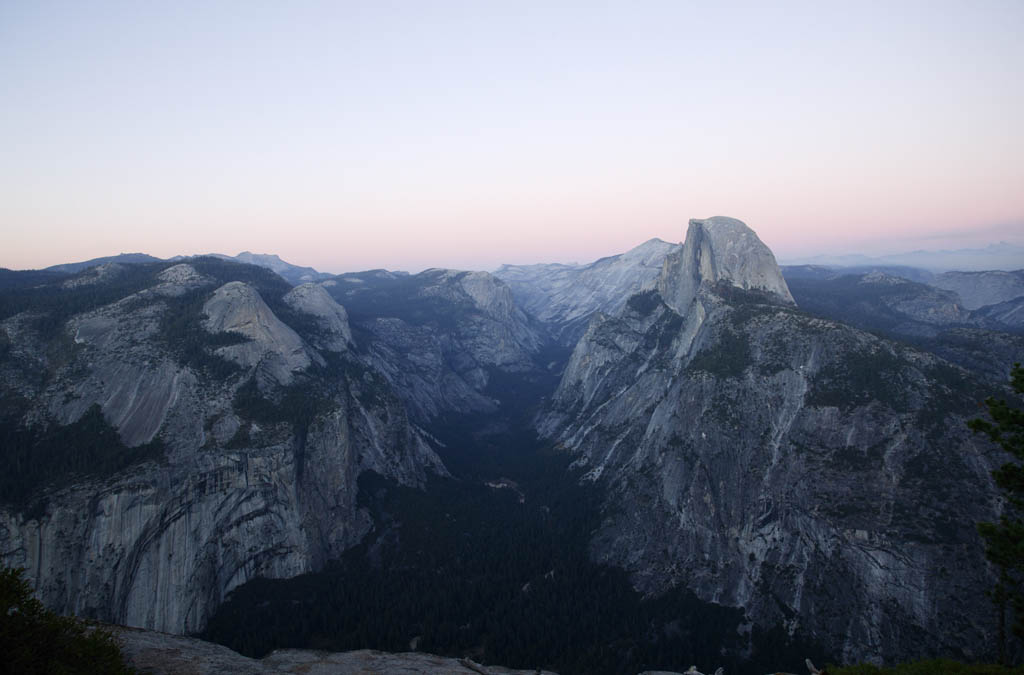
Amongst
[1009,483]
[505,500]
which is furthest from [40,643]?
[505,500]

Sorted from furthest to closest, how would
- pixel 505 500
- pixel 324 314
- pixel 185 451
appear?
pixel 324 314 → pixel 505 500 → pixel 185 451

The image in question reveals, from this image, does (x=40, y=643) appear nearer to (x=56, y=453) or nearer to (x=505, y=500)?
(x=56, y=453)

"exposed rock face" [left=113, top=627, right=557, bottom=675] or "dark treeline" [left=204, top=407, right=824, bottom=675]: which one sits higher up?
"exposed rock face" [left=113, top=627, right=557, bottom=675]

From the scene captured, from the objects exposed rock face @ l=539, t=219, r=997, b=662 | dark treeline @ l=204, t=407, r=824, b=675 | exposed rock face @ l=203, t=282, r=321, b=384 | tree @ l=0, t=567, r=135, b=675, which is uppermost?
exposed rock face @ l=203, t=282, r=321, b=384

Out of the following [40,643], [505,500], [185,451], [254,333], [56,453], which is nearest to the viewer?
[40,643]

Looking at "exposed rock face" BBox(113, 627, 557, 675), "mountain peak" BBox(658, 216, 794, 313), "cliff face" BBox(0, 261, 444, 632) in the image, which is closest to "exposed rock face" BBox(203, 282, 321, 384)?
"cliff face" BBox(0, 261, 444, 632)

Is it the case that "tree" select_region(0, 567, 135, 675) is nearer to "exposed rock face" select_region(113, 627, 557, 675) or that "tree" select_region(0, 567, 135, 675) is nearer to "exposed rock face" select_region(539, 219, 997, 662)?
"exposed rock face" select_region(113, 627, 557, 675)
